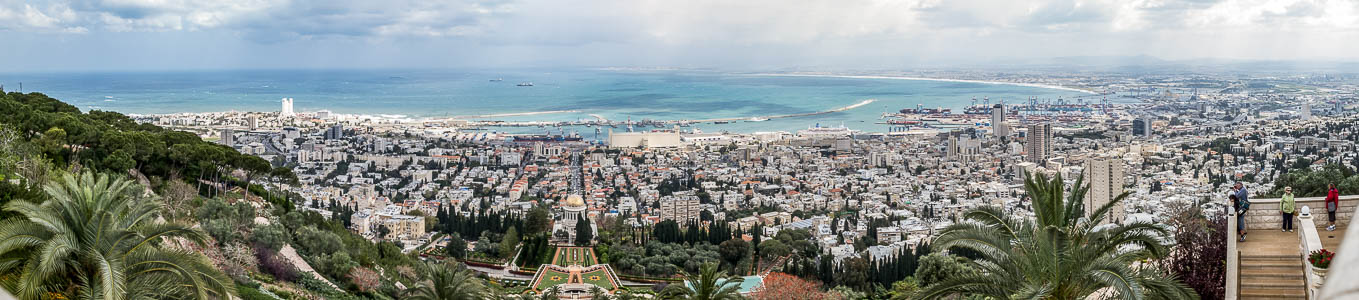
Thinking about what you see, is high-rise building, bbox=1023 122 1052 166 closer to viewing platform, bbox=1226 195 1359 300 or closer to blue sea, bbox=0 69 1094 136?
blue sea, bbox=0 69 1094 136

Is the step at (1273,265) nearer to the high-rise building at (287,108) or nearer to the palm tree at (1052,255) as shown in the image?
the palm tree at (1052,255)

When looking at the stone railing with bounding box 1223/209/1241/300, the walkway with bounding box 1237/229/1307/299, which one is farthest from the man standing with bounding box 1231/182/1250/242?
the walkway with bounding box 1237/229/1307/299

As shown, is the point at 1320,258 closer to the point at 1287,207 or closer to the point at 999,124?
the point at 1287,207

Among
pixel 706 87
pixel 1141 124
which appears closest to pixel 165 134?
pixel 1141 124

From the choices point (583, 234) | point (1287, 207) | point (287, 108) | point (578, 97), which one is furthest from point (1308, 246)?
point (578, 97)

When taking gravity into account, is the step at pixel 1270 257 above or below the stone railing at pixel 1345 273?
below

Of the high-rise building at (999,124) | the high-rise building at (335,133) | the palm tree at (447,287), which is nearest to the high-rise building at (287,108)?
the high-rise building at (335,133)
